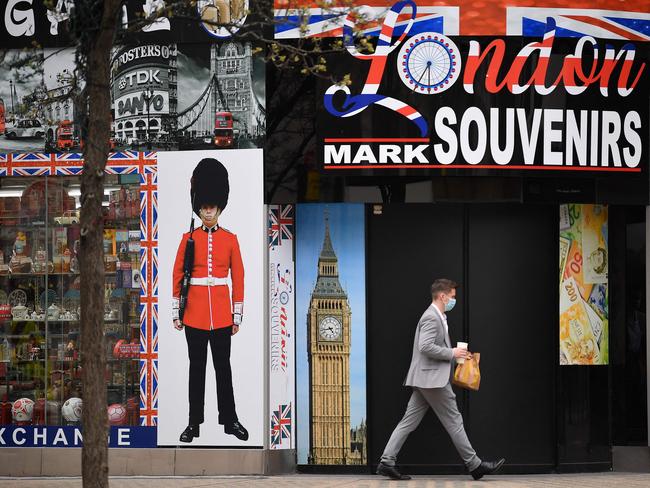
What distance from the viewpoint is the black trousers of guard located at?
11.7 metres

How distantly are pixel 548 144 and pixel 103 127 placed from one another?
→ 4.97 m

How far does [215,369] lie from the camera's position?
38.4 ft

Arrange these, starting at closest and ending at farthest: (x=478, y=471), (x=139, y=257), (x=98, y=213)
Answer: (x=98, y=213) < (x=478, y=471) < (x=139, y=257)

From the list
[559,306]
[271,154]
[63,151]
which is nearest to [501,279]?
[559,306]

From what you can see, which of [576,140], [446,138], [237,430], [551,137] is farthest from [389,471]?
[576,140]

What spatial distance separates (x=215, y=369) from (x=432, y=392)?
2231 mm

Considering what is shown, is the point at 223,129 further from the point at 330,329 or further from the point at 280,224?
the point at 330,329

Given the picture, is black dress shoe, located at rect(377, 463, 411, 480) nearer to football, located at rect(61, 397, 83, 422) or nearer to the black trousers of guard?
the black trousers of guard

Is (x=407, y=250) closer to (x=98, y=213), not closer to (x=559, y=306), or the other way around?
(x=559, y=306)

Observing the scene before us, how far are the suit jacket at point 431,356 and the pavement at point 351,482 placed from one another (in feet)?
3.30

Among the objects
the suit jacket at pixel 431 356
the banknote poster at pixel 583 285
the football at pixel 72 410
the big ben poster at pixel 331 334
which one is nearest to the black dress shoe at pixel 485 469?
the suit jacket at pixel 431 356

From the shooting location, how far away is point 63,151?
12.1 m

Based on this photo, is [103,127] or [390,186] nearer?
[103,127]

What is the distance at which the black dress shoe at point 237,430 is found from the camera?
11.6 meters
